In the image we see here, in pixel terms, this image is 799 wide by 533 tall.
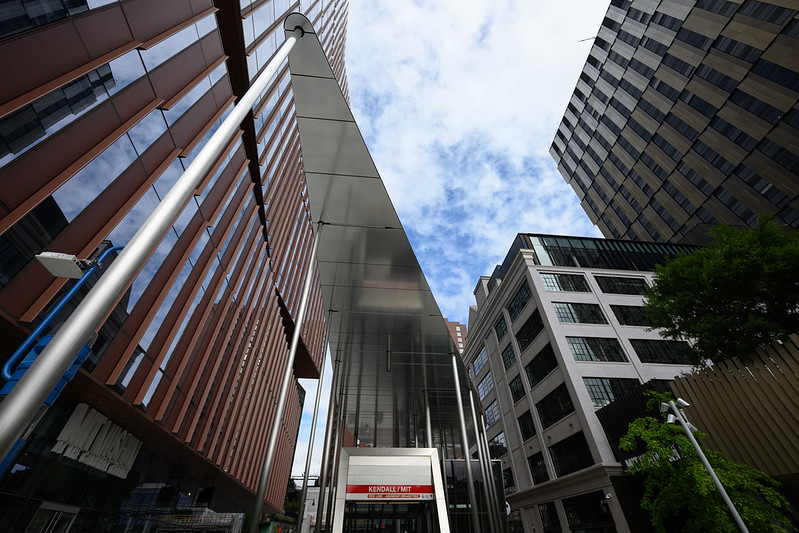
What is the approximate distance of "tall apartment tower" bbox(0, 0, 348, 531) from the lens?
26.3ft

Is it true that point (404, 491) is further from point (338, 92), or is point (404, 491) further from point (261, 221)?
point (261, 221)

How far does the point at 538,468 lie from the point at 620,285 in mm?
18266

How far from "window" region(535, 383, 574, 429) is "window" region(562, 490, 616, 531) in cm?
527

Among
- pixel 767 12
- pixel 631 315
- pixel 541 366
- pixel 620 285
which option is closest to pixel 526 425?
pixel 541 366

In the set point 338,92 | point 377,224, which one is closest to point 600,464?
point 377,224

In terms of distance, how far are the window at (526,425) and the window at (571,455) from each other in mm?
3115

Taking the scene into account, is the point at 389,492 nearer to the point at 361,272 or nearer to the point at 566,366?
the point at 361,272

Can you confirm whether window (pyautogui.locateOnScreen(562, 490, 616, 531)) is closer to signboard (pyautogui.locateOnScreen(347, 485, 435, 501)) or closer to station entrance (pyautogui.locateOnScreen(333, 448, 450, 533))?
station entrance (pyautogui.locateOnScreen(333, 448, 450, 533))

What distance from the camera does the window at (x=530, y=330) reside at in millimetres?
32375

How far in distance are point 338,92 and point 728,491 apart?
55.0ft

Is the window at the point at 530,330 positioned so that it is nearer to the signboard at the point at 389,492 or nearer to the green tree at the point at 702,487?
the green tree at the point at 702,487

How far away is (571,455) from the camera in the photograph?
26.0 m

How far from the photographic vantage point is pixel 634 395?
21781mm

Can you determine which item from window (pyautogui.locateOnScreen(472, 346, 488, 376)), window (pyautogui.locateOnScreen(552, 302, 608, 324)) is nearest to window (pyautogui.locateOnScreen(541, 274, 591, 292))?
window (pyautogui.locateOnScreen(552, 302, 608, 324))
